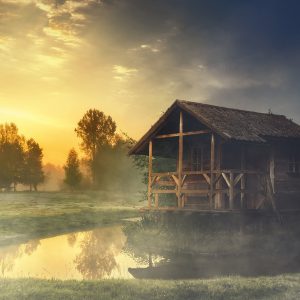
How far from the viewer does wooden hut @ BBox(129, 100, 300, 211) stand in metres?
Answer: 23.9

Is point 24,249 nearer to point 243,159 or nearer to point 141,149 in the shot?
point 141,149

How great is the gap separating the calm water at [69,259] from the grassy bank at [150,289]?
3.54m

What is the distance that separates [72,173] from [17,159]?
37.8 feet

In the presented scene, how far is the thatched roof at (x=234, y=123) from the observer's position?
23.1 meters

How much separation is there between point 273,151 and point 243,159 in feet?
6.69

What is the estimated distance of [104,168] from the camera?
82.4 meters

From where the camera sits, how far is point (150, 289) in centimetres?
1295

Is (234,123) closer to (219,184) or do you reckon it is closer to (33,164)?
(219,184)

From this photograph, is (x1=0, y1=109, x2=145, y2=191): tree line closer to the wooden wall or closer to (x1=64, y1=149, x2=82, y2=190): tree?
(x1=64, y1=149, x2=82, y2=190): tree

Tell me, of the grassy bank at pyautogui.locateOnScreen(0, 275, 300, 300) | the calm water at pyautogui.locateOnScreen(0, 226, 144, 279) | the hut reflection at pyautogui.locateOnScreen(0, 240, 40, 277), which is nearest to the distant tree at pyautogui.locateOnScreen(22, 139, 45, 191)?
the calm water at pyautogui.locateOnScreen(0, 226, 144, 279)

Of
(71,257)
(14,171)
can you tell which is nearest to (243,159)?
(71,257)

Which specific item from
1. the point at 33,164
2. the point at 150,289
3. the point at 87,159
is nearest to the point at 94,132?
the point at 87,159

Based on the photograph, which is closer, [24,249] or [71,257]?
[71,257]

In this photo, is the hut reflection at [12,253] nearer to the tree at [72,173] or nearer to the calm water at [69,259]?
the calm water at [69,259]
